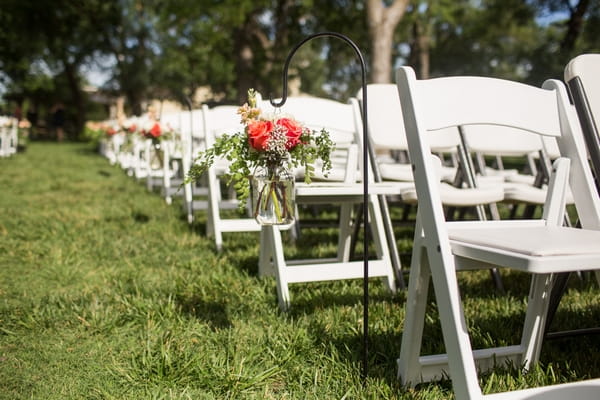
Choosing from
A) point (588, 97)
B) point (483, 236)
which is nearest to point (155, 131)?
point (588, 97)

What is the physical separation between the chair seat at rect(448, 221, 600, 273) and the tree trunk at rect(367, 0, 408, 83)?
23.9 feet

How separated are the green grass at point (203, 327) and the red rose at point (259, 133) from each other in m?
0.86

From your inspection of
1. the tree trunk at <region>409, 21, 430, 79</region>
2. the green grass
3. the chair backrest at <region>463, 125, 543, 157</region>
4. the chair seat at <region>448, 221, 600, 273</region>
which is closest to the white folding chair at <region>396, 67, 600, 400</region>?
the chair seat at <region>448, 221, 600, 273</region>

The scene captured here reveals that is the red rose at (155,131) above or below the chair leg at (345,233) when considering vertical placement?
above

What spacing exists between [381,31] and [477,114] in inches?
291

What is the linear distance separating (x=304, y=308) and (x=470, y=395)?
140 centimetres

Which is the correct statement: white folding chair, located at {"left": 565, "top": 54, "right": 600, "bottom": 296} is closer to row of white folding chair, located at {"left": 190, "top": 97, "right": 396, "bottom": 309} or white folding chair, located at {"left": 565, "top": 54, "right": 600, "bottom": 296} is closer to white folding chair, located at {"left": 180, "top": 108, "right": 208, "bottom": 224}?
row of white folding chair, located at {"left": 190, "top": 97, "right": 396, "bottom": 309}

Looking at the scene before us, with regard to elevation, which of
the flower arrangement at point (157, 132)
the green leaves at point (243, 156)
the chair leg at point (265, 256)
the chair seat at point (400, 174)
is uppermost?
the flower arrangement at point (157, 132)

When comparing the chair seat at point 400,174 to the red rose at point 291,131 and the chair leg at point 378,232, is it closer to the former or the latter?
the chair leg at point 378,232

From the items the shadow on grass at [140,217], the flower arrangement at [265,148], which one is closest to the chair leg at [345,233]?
the flower arrangement at [265,148]

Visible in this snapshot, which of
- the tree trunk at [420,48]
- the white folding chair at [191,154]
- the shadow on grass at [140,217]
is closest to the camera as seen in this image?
the white folding chair at [191,154]

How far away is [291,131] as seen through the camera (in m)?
2.18

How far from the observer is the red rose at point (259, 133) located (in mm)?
2119

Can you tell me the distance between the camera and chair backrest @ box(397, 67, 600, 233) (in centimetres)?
177
